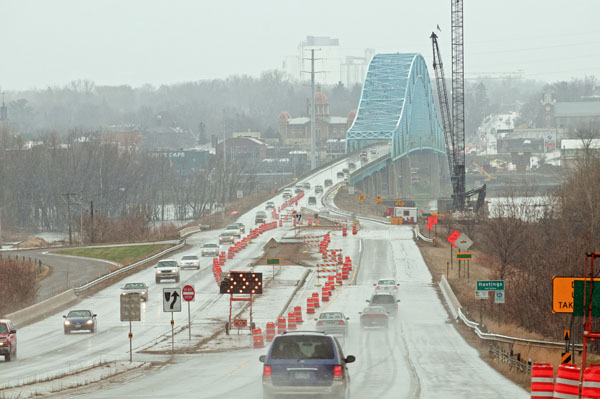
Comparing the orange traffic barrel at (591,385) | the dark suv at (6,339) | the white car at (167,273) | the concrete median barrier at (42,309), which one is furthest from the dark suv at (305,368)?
the white car at (167,273)

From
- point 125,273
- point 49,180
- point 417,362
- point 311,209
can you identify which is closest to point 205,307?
point 125,273

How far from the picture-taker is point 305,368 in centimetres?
2156

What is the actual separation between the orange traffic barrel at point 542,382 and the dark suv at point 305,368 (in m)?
3.87

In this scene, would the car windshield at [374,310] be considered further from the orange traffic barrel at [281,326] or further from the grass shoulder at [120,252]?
the grass shoulder at [120,252]

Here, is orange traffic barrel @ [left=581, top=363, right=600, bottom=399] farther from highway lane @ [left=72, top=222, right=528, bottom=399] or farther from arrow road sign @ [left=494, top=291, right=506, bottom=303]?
arrow road sign @ [left=494, top=291, right=506, bottom=303]

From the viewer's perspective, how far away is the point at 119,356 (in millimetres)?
38375

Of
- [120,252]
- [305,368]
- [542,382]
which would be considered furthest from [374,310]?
[120,252]

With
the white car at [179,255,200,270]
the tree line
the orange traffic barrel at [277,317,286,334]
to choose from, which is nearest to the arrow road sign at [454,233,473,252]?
the orange traffic barrel at [277,317,286,334]

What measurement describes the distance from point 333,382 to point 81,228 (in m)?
92.9

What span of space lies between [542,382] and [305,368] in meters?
4.87

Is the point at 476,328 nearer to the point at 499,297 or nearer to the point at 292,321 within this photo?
the point at 499,297

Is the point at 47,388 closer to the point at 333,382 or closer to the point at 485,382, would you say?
the point at 333,382

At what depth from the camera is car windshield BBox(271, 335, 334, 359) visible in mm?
21828

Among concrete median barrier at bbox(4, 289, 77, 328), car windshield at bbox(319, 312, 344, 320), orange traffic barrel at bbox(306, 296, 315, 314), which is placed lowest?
concrete median barrier at bbox(4, 289, 77, 328)
